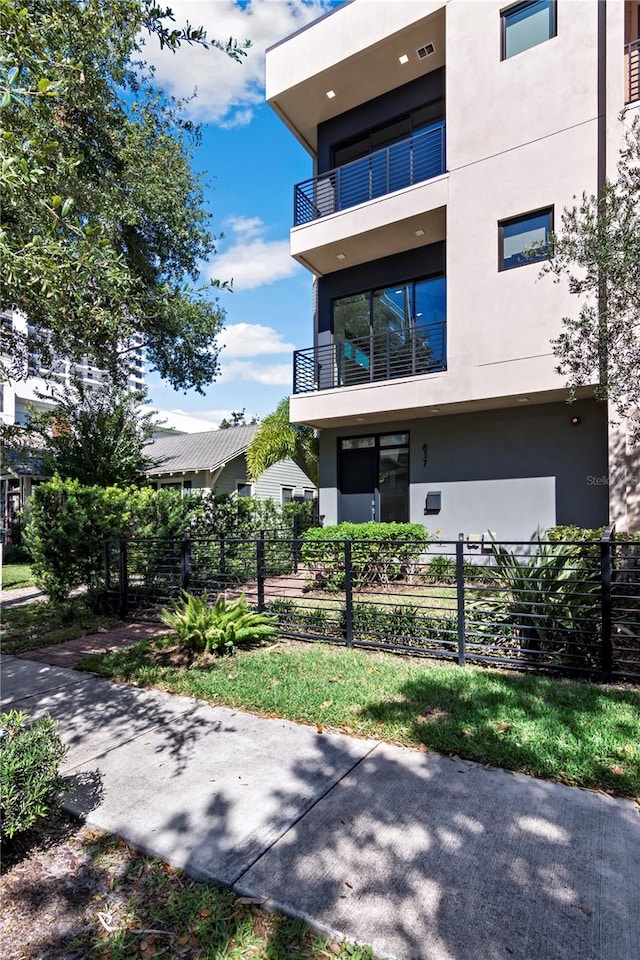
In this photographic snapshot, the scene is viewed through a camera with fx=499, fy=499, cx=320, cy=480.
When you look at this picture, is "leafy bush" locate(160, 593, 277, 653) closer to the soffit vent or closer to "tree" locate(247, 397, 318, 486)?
"tree" locate(247, 397, 318, 486)

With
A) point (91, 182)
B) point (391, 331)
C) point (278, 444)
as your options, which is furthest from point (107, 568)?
point (391, 331)

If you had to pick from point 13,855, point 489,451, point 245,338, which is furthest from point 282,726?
point 245,338

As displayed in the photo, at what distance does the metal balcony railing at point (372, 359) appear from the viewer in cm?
1026

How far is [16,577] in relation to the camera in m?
13.6

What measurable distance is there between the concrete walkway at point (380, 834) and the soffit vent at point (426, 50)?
12.6m

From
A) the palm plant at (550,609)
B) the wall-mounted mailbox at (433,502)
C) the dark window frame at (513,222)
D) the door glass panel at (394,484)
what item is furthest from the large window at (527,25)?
the palm plant at (550,609)

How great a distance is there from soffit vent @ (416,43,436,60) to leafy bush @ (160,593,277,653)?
11.4 m

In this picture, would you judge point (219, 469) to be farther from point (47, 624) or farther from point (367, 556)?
point (47, 624)

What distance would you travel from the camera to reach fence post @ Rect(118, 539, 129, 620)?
7.63 meters

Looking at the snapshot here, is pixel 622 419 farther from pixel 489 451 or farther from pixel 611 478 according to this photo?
pixel 489 451

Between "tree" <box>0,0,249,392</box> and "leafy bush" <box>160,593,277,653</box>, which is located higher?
"tree" <box>0,0,249,392</box>

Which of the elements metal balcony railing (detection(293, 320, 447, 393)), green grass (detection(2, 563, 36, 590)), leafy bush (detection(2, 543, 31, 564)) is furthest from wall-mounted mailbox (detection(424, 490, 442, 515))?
leafy bush (detection(2, 543, 31, 564))

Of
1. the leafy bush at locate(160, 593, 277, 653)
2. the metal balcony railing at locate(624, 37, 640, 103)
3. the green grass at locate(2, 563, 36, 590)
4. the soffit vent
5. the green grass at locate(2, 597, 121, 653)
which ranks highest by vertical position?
the soffit vent

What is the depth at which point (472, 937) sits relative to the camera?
1.89 metres
